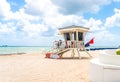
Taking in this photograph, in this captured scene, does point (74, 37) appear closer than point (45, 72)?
No

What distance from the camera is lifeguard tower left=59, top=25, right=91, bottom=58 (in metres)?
22.8

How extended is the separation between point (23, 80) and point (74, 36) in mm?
14018

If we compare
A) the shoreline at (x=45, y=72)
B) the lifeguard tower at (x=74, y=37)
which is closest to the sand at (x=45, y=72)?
the shoreline at (x=45, y=72)

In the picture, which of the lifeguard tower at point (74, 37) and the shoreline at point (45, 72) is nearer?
the shoreline at point (45, 72)

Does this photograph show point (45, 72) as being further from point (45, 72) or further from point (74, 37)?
point (74, 37)

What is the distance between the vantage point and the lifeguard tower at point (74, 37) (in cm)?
2275

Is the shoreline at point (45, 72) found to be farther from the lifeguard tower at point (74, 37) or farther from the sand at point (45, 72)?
the lifeguard tower at point (74, 37)

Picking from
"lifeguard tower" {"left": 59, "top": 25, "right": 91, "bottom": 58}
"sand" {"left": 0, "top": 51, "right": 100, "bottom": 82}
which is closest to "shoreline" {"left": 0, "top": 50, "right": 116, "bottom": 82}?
"sand" {"left": 0, "top": 51, "right": 100, "bottom": 82}

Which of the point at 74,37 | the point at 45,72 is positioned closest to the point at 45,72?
the point at 45,72

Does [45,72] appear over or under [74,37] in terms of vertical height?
under

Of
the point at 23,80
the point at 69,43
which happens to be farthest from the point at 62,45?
the point at 23,80

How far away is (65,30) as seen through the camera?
24.0 metres

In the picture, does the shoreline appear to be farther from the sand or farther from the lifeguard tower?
the lifeguard tower

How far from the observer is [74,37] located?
23.5m
